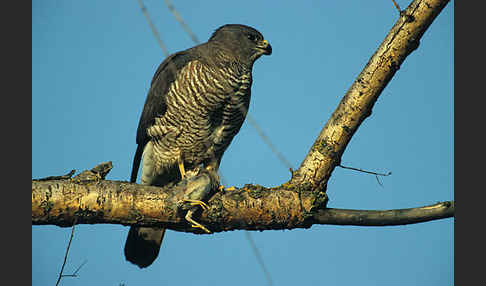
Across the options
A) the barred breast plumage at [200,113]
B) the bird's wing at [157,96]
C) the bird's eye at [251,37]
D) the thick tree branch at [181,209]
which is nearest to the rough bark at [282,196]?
the thick tree branch at [181,209]

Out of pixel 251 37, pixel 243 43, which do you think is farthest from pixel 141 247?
pixel 251 37

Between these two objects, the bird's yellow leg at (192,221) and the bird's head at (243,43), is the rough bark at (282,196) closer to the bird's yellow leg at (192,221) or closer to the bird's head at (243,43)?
the bird's yellow leg at (192,221)

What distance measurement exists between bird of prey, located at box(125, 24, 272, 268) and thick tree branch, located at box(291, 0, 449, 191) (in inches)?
47.0

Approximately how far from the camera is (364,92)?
10.4 feet

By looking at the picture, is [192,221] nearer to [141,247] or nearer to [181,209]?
[181,209]

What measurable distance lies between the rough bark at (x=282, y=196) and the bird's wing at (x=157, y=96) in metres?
1.27

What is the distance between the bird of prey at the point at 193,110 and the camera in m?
4.20

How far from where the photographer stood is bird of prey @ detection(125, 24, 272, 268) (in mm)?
4195

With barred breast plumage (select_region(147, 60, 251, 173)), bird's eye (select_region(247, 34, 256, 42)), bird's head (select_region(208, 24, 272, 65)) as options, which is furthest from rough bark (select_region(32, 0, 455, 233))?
bird's eye (select_region(247, 34, 256, 42))

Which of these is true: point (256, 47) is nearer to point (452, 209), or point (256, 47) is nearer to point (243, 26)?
point (243, 26)

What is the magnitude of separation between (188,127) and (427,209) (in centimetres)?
238

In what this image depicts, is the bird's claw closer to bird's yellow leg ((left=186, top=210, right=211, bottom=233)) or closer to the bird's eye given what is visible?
bird's yellow leg ((left=186, top=210, right=211, bottom=233))

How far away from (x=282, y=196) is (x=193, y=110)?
1430 mm

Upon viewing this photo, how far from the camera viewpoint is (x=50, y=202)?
290 cm
